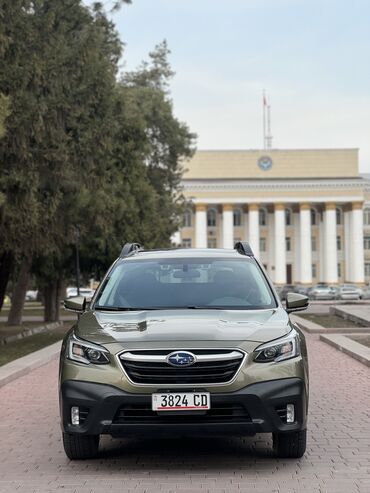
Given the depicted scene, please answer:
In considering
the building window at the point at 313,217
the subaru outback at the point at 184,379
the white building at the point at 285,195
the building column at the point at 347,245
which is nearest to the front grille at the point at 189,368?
the subaru outback at the point at 184,379

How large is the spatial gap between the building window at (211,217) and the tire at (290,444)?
9586 centimetres

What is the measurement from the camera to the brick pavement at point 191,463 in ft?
20.5

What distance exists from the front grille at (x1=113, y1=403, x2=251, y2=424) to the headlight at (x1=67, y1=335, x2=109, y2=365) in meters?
0.43

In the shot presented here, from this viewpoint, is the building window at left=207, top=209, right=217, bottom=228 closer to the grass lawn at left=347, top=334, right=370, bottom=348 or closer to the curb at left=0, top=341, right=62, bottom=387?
the grass lawn at left=347, top=334, right=370, bottom=348

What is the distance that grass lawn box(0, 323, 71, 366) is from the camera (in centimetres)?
1842

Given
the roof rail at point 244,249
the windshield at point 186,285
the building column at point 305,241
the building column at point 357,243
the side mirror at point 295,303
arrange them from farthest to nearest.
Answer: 1. the building column at point 305,241
2. the building column at point 357,243
3. the roof rail at point 244,249
4. the side mirror at point 295,303
5. the windshield at point 186,285

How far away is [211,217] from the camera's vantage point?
340 feet

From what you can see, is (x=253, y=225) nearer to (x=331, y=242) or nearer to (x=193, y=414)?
(x=331, y=242)

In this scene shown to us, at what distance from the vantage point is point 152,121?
50281 millimetres

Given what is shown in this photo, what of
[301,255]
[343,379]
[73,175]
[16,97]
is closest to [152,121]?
[73,175]

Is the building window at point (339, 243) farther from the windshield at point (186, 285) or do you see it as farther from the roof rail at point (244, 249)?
the windshield at point (186, 285)

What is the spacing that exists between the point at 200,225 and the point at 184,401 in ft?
305

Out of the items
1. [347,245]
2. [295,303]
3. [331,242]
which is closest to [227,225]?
[331,242]

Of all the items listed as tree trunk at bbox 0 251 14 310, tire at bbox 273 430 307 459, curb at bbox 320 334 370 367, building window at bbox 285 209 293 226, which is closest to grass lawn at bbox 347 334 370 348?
curb at bbox 320 334 370 367
